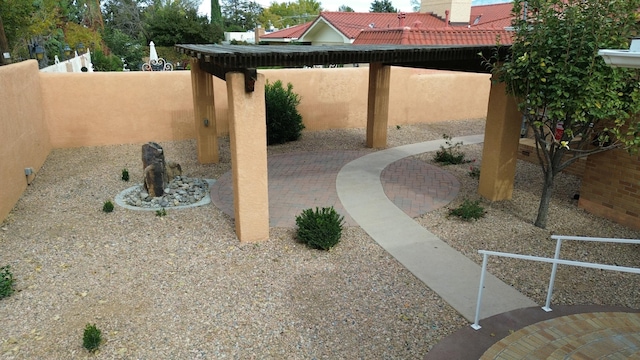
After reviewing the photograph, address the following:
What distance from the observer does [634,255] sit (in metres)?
7.08

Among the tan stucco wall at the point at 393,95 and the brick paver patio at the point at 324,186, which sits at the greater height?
the tan stucco wall at the point at 393,95

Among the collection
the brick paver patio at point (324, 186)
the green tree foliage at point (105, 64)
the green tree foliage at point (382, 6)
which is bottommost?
the brick paver patio at point (324, 186)

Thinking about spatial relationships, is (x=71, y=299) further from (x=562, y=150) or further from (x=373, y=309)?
(x=562, y=150)

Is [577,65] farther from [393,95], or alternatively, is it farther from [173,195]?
[393,95]

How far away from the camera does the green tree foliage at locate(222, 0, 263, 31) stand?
187ft

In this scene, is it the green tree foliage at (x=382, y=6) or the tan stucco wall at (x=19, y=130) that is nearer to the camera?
the tan stucco wall at (x=19, y=130)

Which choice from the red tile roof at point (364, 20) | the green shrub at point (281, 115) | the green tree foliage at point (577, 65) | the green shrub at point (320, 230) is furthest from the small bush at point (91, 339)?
the red tile roof at point (364, 20)

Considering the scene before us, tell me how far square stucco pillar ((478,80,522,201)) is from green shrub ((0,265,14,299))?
8.56 meters

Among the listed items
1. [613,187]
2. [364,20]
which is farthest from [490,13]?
[613,187]

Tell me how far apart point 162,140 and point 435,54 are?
31.9 ft

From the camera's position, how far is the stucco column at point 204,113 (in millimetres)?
11289

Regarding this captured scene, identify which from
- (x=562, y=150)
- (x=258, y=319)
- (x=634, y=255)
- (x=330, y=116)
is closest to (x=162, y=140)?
(x=330, y=116)

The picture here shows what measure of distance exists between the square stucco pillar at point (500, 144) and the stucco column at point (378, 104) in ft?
15.4

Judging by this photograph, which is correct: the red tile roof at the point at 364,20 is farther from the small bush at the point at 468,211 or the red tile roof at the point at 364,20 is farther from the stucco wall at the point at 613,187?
the small bush at the point at 468,211
